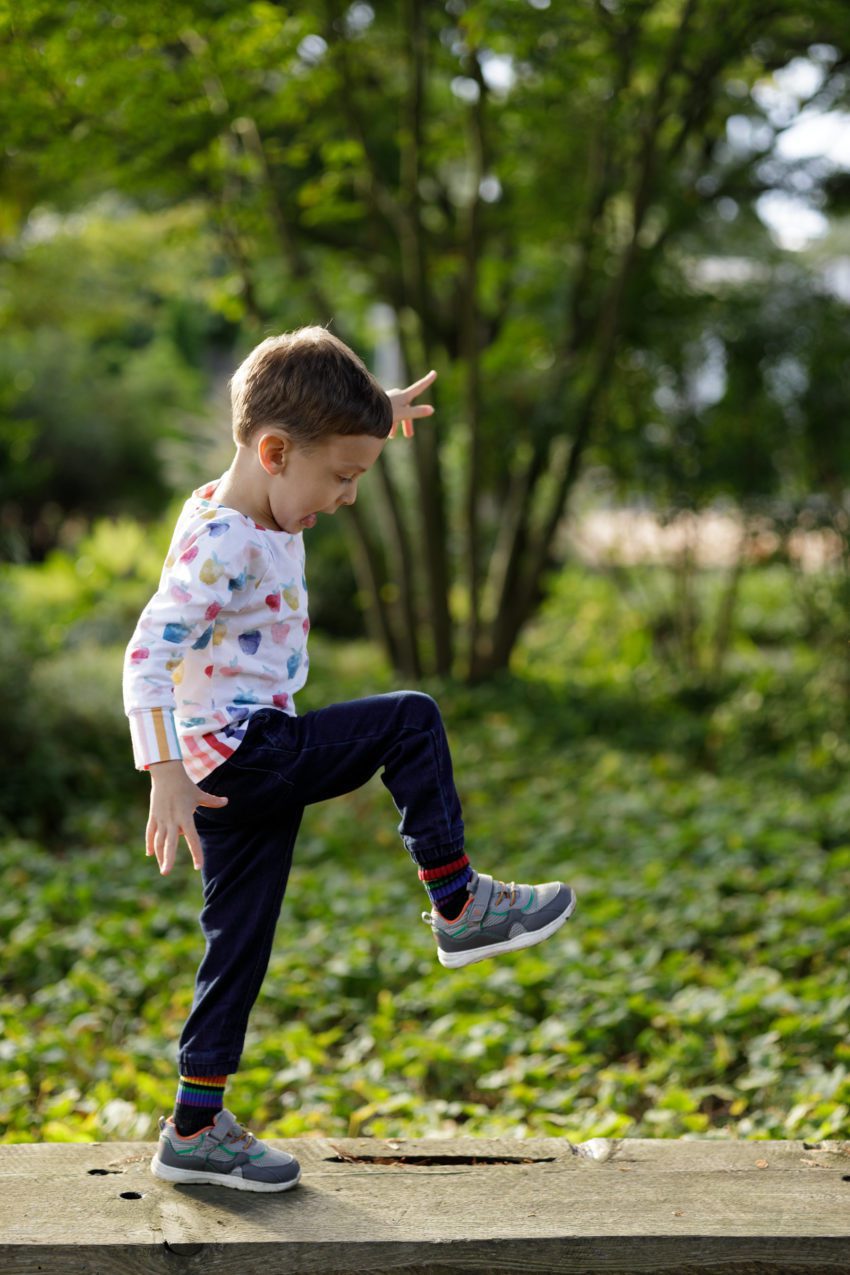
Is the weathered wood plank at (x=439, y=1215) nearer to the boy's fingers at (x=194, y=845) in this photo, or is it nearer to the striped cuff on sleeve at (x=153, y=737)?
the boy's fingers at (x=194, y=845)

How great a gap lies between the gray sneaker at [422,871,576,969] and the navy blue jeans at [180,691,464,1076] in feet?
0.34

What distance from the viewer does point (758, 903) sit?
4.83 metres

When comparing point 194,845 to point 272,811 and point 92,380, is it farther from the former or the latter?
point 92,380

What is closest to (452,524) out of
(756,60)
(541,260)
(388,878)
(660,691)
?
(541,260)

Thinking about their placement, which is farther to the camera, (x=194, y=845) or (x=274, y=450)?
(x=274, y=450)

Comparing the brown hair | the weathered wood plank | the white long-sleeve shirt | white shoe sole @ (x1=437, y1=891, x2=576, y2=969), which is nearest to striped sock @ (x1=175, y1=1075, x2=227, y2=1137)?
the weathered wood plank

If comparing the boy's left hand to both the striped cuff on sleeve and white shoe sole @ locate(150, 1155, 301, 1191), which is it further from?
white shoe sole @ locate(150, 1155, 301, 1191)

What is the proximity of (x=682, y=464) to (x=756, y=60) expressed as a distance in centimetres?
256

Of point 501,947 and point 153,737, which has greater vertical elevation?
point 153,737

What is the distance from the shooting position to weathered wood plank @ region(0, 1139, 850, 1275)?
203 cm

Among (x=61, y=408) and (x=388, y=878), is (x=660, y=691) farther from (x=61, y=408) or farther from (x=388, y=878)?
(x=61, y=408)

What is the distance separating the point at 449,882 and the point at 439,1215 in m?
0.54

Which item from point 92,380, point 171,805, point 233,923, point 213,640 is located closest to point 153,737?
point 171,805

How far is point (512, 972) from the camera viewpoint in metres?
4.31
